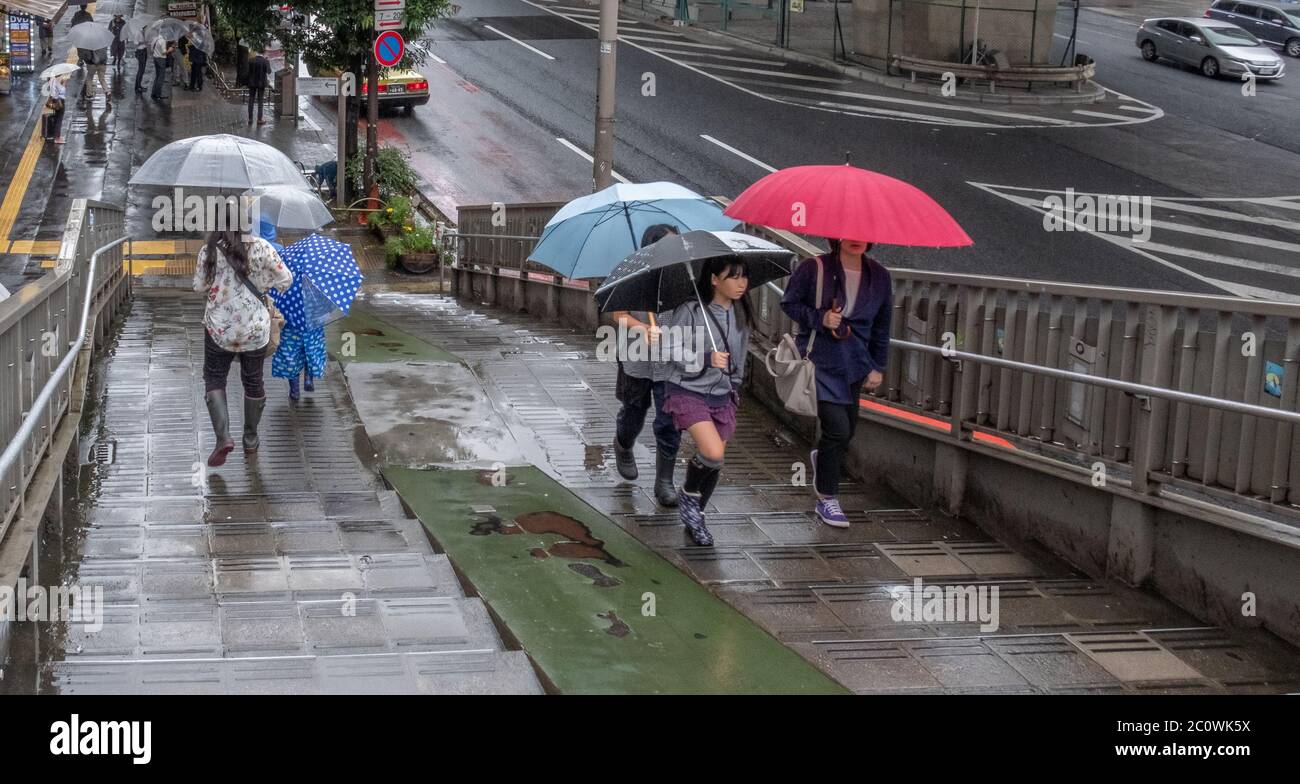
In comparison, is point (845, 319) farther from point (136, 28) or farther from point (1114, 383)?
point (136, 28)

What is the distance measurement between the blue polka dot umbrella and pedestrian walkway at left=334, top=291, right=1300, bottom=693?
0.66 metres

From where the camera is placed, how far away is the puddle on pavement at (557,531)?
7793 mm

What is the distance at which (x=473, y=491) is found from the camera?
8898mm

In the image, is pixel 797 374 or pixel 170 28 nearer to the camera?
pixel 797 374

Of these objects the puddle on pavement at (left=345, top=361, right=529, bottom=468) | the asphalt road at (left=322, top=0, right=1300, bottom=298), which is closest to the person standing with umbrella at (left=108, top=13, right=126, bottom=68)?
the asphalt road at (left=322, top=0, right=1300, bottom=298)

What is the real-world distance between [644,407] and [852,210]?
6.64 ft

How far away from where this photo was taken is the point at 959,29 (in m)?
34.9

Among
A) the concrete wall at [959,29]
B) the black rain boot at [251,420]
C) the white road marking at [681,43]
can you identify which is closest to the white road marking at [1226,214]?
the concrete wall at [959,29]

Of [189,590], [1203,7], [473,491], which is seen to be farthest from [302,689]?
[1203,7]

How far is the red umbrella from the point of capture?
25.8 ft

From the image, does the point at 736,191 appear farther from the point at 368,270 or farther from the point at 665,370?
the point at 665,370

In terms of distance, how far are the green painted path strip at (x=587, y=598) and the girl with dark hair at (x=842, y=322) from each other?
1.39 m

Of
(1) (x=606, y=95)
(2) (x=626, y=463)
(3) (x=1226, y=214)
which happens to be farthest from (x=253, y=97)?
(2) (x=626, y=463)

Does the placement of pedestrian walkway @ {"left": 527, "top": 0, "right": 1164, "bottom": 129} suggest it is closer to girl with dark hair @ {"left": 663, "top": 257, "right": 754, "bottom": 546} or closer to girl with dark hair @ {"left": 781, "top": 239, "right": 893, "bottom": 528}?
girl with dark hair @ {"left": 781, "top": 239, "right": 893, "bottom": 528}
